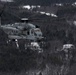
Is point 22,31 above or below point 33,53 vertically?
above

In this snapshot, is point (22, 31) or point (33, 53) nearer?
point (22, 31)

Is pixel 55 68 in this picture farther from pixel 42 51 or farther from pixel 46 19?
pixel 46 19

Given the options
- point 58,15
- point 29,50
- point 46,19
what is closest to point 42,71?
point 29,50

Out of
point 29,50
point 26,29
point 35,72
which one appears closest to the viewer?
point 26,29

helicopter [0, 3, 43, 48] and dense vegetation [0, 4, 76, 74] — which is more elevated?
helicopter [0, 3, 43, 48]

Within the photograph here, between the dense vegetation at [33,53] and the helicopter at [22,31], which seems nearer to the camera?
the helicopter at [22,31]

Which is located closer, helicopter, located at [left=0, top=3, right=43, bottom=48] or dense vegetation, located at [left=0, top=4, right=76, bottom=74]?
helicopter, located at [left=0, top=3, right=43, bottom=48]

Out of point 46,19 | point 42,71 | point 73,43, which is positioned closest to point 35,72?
point 42,71

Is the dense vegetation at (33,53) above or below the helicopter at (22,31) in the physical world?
below

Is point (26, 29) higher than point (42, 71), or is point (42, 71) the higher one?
point (26, 29)

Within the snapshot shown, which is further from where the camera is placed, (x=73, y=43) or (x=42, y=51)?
(x=73, y=43)

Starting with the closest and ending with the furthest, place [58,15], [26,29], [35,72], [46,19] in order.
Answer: [26,29]
[35,72]
[46,19]
[58,15]
